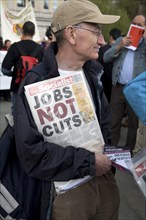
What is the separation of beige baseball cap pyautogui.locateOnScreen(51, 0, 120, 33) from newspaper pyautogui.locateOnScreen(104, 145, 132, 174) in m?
0.65

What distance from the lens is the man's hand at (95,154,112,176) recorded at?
189cm

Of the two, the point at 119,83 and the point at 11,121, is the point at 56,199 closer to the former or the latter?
the point at 11,121

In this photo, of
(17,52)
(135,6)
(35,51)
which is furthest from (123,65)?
(135,6)

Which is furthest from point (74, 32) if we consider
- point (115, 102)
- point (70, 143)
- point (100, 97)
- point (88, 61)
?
point (115, 102)

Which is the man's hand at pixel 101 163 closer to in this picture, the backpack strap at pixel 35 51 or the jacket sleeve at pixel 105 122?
the jacket sleeve at pixel 105 122

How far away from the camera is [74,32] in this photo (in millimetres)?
1978

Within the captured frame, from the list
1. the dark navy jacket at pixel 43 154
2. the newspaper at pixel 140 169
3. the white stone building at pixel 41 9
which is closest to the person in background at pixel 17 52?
the dark navy jacket at pixel 43 154

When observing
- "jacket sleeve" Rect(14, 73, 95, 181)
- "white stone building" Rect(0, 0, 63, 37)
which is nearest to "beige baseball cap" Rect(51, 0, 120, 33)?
"jacket sleeve" Rect(14, 73, 95, 181)

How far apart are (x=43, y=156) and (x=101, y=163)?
0.29m

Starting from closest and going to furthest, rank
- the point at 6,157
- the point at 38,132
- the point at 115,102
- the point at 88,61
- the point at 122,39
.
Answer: the point at 38,132 < the point at 6,157 < the point at 88,61 < the point at 122,39 < the point at 115,102

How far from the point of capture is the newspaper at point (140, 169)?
1729 mm

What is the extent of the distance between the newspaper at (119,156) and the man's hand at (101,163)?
2cm

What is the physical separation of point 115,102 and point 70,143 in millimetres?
3282

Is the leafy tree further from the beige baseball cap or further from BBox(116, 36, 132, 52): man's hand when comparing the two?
the beige baseball cap
